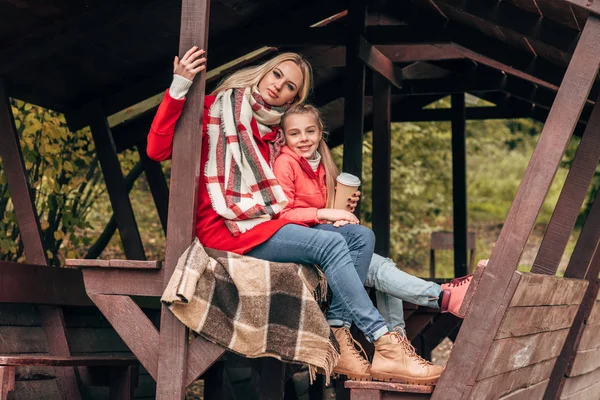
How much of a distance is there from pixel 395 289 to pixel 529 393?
3.40 ft

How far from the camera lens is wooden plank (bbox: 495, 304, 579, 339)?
413 centimetres

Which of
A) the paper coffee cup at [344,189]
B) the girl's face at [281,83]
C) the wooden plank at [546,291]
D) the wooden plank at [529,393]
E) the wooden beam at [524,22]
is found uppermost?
the wooden beam at [524,22]

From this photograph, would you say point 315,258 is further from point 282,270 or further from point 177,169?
point 177,169

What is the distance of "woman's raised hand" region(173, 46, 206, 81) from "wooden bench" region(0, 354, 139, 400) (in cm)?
151

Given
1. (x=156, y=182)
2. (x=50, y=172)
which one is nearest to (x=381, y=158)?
(x=156, y=182)

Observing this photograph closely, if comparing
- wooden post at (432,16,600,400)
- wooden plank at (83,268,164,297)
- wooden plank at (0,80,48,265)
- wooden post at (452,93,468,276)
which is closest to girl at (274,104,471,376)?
wooden post at (432,16,600,400)

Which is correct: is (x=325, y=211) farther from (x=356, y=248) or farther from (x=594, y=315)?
(x=594, y=315)

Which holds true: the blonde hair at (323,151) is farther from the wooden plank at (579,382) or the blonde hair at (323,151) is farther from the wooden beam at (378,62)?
the wooden beam at (378,62)

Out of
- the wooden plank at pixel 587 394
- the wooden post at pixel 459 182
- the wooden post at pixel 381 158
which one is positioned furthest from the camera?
the wooden post at pixel 459 182

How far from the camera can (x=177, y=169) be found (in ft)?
14.2

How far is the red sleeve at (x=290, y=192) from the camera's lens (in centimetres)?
465

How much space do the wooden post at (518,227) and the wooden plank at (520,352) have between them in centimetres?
9

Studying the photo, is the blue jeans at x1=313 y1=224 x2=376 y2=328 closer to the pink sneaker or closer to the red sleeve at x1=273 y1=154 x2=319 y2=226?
the red sleeve at x1=273 y1=154 x2=319 y2=226

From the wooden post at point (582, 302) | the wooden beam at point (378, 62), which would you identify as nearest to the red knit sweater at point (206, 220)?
the wooden post at point (582, 302)
